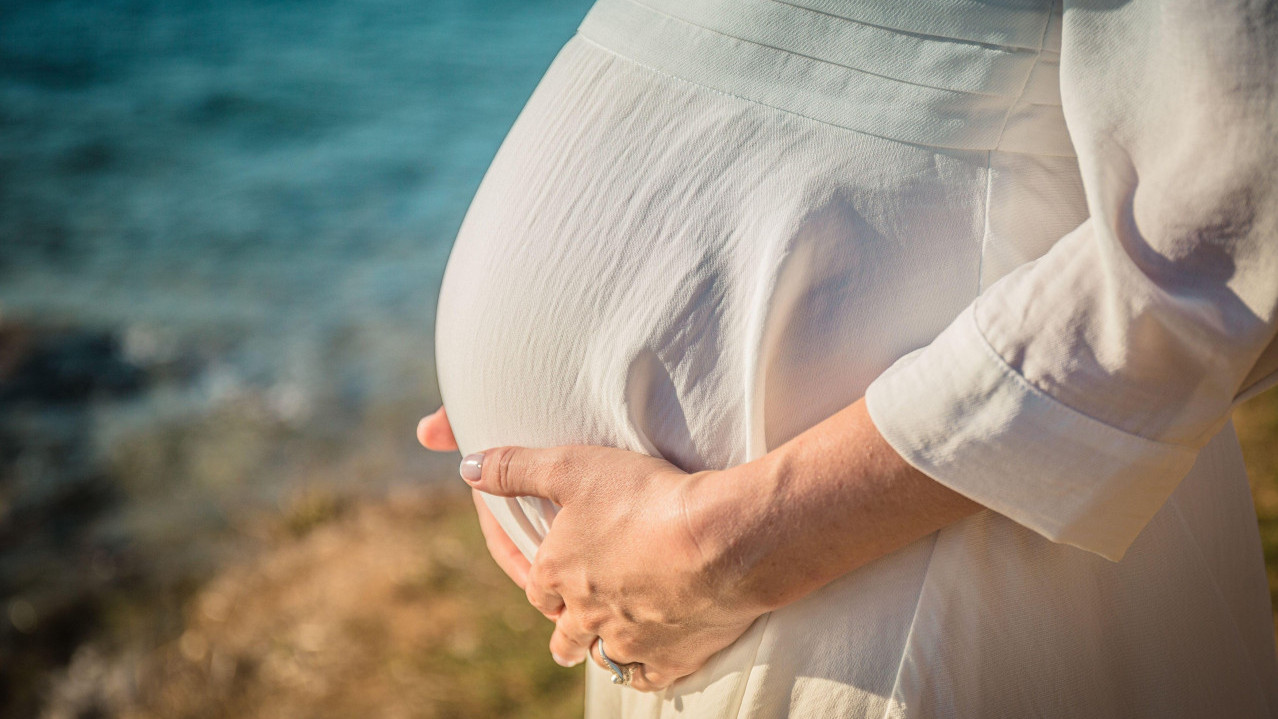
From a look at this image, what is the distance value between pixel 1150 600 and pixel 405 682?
169 cm

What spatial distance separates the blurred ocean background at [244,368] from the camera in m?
2.10


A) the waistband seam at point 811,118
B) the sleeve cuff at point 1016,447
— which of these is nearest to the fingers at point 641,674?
the sleeve cuff at point 1016,447

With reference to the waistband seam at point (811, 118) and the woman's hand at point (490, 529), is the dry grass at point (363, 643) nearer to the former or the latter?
the woman's hand at point (490, 529)

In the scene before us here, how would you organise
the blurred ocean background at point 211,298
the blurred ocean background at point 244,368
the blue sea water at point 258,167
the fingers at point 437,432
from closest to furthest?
1. the fingers at point 437,432
2. the blurred ocean background at point 244,368
3. the blurred ocean background at point 211,298
4. the blue sea water at point 258,167

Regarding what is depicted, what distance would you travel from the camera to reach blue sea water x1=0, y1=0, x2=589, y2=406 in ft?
14.8

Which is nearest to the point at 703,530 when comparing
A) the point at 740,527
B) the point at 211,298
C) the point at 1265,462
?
the point at 740,527

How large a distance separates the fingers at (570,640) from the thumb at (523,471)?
12cm

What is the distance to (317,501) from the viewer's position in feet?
9.16

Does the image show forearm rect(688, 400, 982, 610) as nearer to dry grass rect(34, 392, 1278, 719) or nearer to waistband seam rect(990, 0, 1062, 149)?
waistband seam rect(990, 0, 1062, 149)

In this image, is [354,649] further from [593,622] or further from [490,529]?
[593,622]

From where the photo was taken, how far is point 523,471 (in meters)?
0.74

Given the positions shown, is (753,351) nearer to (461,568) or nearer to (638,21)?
(638,21)

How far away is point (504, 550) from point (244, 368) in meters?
3.76

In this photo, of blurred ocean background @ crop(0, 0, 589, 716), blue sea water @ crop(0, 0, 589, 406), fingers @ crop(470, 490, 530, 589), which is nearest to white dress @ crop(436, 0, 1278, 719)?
fingers @ crop(470, 490, 530, 589)
